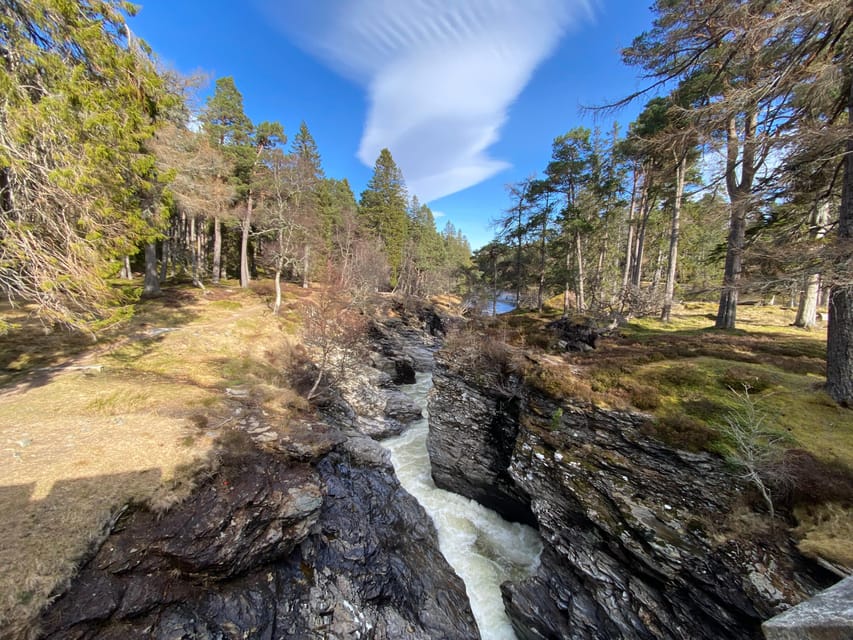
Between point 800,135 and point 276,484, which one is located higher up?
point 800,135

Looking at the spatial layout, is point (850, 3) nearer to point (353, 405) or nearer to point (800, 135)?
point (800, 135)

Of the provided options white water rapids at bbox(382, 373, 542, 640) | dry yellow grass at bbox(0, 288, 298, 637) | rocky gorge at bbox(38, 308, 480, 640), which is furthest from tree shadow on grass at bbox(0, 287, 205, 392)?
white water rapids at bbox(382, 373, 542, 640)

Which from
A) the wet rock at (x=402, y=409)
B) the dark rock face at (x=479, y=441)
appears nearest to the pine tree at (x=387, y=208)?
the wet rock at (x=402, y=409)

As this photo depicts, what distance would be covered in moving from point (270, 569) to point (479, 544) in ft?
20.4

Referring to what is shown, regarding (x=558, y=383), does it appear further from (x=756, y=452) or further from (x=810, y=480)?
(x=810, y=480)

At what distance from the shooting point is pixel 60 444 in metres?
6.73

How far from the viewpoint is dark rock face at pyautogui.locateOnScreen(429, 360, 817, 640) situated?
5004 millimetres

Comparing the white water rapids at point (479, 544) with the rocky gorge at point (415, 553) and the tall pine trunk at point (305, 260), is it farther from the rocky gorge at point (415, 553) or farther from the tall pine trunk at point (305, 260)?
the tall pine trunk at point (305, 260)

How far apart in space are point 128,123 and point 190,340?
9.70 metres

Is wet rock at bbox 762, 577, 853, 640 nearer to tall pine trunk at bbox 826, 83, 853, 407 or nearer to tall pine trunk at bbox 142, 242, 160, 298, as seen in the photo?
tall pine trunk at bbox 826, 83, 853, 407

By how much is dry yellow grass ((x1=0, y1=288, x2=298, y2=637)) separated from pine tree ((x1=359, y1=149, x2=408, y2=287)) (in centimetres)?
2866

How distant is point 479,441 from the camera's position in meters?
11.8

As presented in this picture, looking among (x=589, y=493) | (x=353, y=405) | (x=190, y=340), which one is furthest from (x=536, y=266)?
(x=190, y=340)

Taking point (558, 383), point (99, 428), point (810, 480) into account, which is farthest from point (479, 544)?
point (99, 428)
